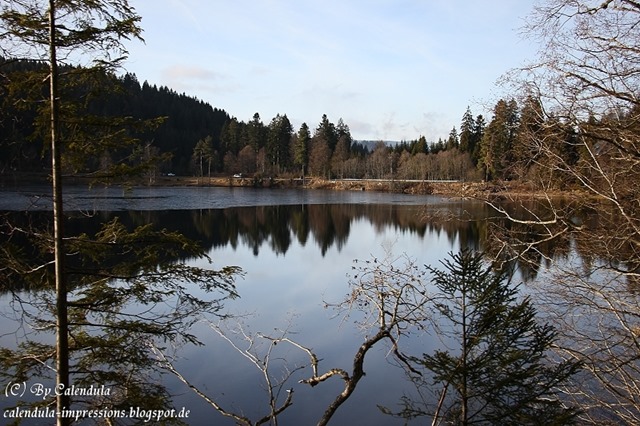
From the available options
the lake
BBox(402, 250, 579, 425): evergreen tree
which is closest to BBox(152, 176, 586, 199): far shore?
the lake

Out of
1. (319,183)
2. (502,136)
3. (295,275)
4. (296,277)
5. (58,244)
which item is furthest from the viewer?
(319,183)

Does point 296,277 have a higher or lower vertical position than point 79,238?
lower

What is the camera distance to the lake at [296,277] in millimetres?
8250

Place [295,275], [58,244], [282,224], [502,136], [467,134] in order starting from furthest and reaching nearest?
[467,134] → [282,224] → [295,275] → [502,136] → [58,244]

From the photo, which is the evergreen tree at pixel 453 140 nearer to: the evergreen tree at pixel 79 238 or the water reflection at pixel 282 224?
the water reflection at pixel 282 224

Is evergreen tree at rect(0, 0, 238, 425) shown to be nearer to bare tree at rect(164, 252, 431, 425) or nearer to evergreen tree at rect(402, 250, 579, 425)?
bare tree at rect(164, 252, 431, 425)

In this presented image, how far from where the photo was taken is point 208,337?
36.5ft

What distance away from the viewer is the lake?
8.25 meters

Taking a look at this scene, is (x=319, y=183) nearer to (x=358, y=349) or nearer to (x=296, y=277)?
(x=296, y=277)

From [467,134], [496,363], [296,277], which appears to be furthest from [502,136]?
[467,134]

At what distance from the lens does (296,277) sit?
17547 millimetres

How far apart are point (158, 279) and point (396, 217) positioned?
31106 millimetres

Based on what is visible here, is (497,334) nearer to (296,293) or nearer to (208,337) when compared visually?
(208,337)

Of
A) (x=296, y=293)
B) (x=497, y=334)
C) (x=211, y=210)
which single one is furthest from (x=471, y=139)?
(x=497, y=334)
